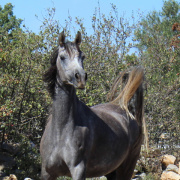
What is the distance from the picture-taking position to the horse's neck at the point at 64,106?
13.2 ft

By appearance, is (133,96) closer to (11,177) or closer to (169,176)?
(11,177)

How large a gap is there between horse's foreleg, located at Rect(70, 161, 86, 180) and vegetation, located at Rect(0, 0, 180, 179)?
333cm

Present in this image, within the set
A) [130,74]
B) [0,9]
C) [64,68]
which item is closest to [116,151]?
[64,68]

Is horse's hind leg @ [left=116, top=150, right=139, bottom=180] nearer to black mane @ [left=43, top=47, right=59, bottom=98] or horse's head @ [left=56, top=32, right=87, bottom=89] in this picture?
black mane @ [left=43, top=47, right=59, bottom=98]

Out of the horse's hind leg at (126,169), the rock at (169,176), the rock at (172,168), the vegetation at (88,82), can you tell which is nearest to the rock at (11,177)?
the vegetation at (88,82)

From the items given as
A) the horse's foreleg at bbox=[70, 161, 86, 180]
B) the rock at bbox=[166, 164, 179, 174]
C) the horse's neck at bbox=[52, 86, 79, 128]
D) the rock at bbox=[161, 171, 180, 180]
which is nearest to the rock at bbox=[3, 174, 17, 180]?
the rock at bbox=[161, 171, 180, 180]

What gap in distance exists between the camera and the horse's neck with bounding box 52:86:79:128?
4.03 m

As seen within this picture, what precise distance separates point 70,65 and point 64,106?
0.46 m

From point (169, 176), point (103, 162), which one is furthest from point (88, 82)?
point (103, 162)

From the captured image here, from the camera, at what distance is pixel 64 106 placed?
4.05 m

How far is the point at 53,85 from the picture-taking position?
4168 mm

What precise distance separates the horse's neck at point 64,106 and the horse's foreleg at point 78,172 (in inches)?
17.5

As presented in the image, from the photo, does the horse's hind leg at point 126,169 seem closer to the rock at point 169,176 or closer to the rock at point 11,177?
the rock at point 11,177


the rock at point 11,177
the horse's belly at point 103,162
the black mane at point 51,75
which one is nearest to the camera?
the black mane at point 51,75
